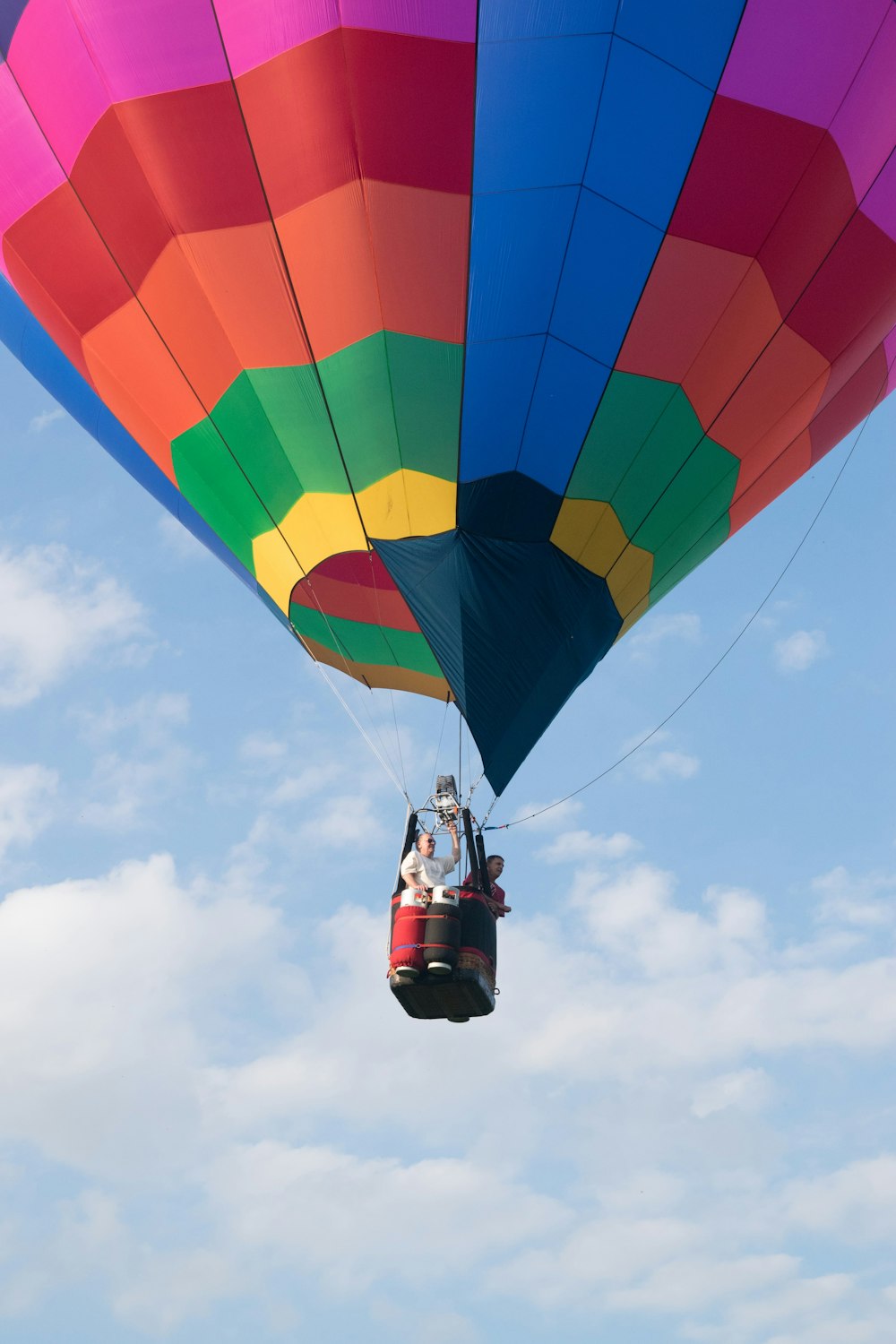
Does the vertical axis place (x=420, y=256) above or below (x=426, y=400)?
→ above

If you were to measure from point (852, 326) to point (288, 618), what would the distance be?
373 centimetres

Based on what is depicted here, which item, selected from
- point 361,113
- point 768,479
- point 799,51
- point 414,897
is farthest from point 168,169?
point 768,479

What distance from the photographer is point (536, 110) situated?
8.20 meters

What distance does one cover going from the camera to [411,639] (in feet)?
34.4

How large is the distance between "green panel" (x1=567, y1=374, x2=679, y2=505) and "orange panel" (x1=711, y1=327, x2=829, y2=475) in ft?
1.55

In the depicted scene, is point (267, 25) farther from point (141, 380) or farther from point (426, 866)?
point (426, 866)

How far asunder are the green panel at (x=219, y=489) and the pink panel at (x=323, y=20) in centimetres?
213

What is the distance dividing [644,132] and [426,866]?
386 cm

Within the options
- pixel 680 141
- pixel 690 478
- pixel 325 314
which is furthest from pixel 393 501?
pixel 680 141

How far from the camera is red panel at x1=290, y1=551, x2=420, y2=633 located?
31.4 feet

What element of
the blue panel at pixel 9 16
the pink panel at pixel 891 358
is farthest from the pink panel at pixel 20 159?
the pink panel at pixel 891 358

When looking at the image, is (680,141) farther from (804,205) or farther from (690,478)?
(690,478)

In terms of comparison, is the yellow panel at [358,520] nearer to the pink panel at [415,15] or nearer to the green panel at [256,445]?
the green panel at [256,445]

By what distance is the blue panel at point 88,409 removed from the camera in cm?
1047
